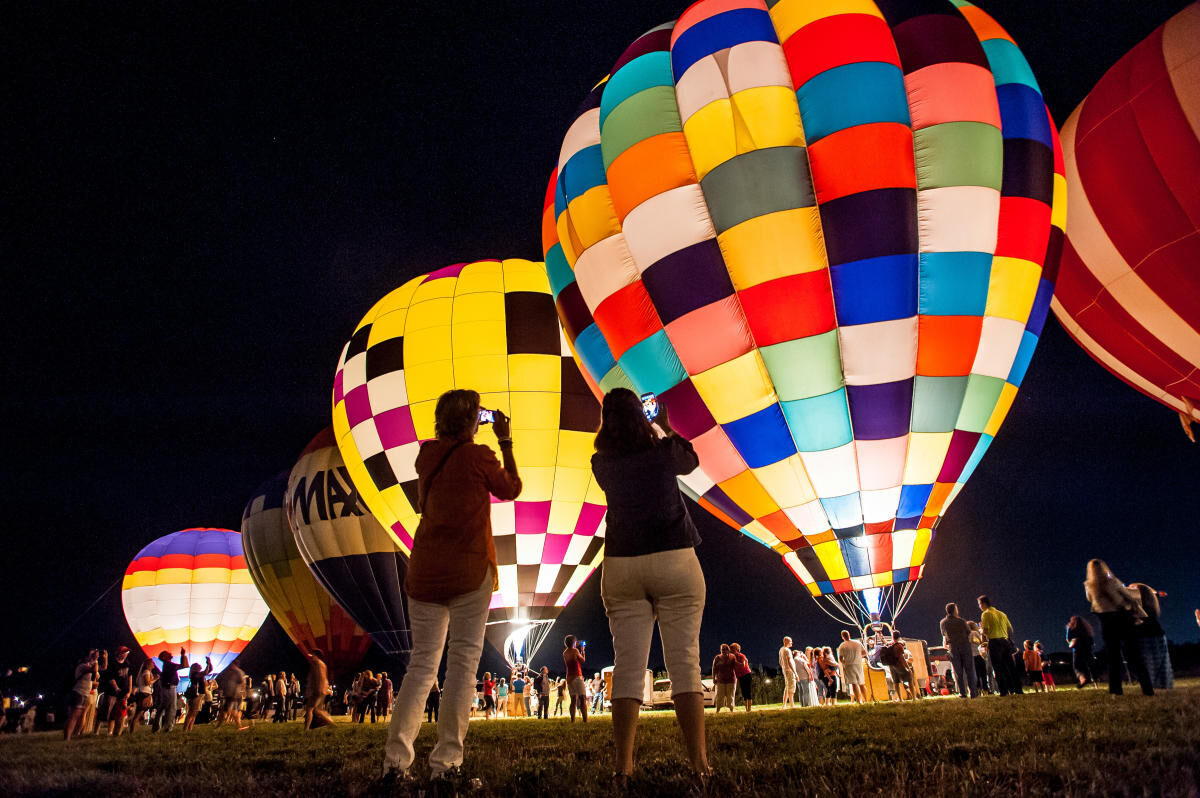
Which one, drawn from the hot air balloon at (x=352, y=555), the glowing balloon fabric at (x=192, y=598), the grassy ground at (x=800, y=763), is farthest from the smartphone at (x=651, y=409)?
the glowing balloon fabric at (x=192, y=598)

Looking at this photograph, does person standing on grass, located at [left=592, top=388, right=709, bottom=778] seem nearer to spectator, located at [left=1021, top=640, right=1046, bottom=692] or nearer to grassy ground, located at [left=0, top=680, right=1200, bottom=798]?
grassy ground, located at [left=0, top=680, right=1200, bottom=798]

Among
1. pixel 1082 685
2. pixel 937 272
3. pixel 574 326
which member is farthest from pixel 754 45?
pixel 1082 685

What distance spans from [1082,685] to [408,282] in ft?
37.8

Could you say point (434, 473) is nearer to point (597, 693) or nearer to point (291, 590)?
point (597, 693)

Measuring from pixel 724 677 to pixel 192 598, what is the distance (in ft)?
62.9

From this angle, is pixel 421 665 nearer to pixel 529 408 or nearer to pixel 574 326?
pixel 574 326

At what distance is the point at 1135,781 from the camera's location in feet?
6.49

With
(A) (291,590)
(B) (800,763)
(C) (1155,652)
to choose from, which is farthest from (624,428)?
(A) (291,590)

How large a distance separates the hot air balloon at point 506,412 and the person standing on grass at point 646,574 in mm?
7852

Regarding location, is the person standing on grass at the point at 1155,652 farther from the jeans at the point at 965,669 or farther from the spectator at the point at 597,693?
the spectator at the point at 597,693

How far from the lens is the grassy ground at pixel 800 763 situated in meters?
2.16

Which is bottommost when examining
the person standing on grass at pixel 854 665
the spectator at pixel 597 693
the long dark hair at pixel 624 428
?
the spectator at pixel 597 693

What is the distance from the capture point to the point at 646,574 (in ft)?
8.38

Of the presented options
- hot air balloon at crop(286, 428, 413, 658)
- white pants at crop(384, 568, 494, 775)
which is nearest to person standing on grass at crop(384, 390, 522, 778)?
white pants at crop(384, 568, 494, 775)
